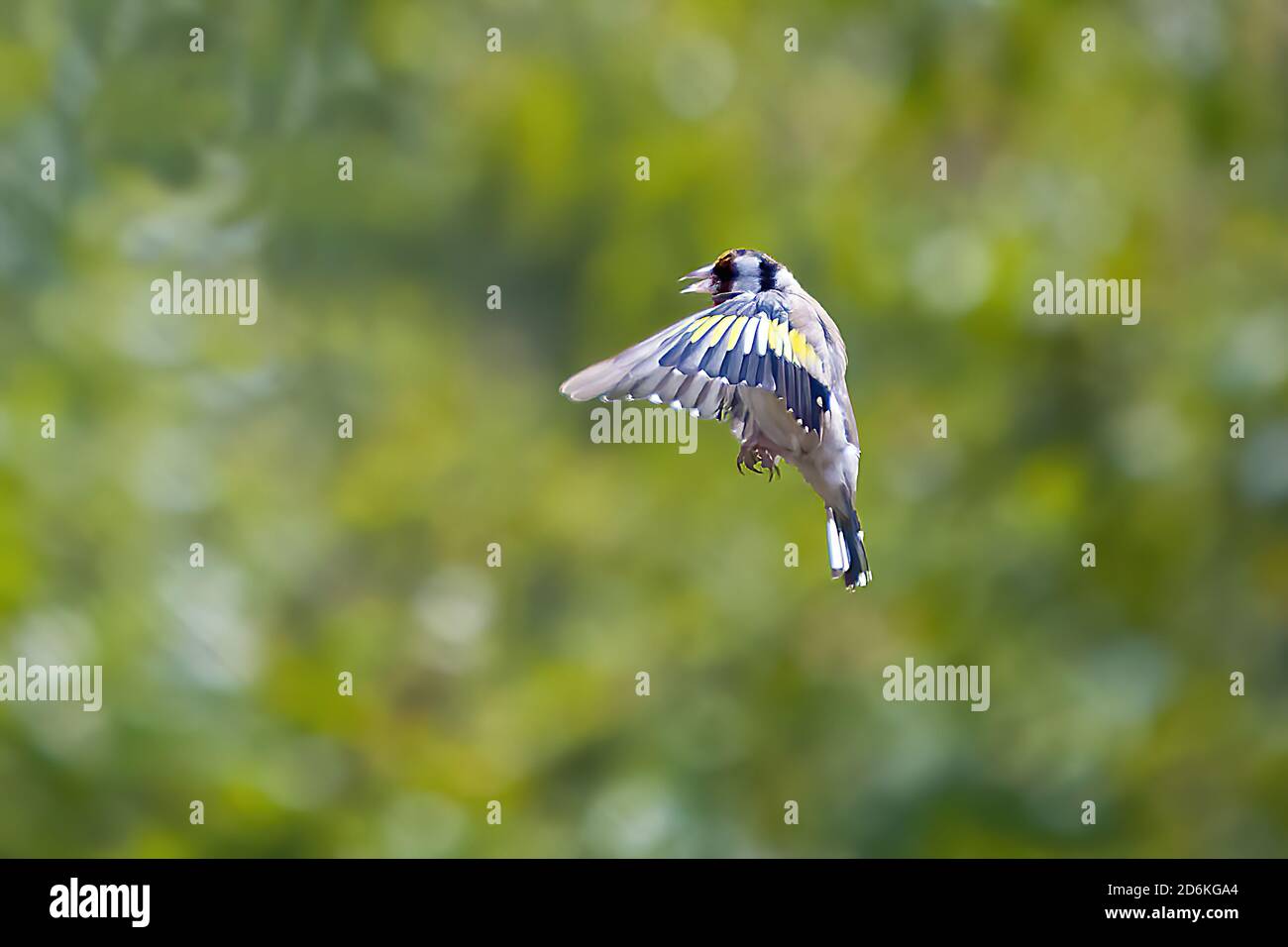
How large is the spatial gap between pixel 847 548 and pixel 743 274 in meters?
0.42

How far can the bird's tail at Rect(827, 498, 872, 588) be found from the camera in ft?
7.16

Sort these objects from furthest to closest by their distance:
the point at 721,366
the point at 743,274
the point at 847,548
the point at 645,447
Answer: the point at 645,447 → the point at 743,274 → the point at 847,548 → the point at 721,366

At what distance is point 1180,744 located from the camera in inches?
235

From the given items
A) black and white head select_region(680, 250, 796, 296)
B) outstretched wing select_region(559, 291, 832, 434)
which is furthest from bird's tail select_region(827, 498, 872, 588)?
black and white head select_region(680, 250, 796, 296)

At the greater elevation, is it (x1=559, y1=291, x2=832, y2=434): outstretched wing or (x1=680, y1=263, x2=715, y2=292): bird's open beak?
(x1=680, y1=263, x2=715, y2=292): bird's open beak

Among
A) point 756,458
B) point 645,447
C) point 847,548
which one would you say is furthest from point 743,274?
point 645,447

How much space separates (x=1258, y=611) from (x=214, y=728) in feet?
11.5

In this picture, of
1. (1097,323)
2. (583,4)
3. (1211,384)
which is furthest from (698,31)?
(1211,384)

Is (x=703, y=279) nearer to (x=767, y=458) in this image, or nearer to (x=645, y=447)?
(x=767, y=458)

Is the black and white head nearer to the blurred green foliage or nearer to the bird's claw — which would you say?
the bird's claw

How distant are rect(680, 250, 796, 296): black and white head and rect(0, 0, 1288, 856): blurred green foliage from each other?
3.00 meters

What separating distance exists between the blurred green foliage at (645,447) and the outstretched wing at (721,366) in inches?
128

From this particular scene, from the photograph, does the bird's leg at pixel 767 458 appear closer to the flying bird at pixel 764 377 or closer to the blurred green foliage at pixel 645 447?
the flying bird at pixel 764 377

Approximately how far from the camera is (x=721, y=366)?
1949 millimetres
